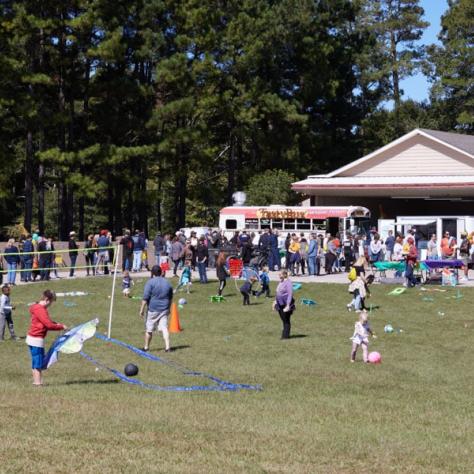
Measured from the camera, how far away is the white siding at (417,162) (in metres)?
52.6

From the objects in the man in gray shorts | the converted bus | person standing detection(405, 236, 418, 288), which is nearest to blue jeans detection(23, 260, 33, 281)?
the converted bus

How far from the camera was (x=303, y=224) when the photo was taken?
5103 centimetres

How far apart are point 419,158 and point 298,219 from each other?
813cm

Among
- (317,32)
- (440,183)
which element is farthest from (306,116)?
(440,183)

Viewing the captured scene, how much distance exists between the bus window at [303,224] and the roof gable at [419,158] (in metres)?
5.55

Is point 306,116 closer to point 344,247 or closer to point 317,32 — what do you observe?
point 317,32

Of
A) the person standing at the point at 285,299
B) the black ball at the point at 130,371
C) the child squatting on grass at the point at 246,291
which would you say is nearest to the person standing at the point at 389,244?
the child squatting on grass at the point at 246,291

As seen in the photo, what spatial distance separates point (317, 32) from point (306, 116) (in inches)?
256

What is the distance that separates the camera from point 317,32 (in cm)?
6512

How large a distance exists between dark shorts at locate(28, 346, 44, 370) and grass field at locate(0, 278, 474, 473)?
0.39m

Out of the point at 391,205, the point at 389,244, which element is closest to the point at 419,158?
the point at 391,205

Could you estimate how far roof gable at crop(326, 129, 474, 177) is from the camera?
172 ft

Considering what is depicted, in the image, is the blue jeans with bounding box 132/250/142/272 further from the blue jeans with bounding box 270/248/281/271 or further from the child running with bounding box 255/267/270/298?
the child running with bounding box 255/267/270/298

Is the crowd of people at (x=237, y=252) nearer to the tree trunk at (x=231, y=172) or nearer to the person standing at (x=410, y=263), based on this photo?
the person standing at (x=410, y=263)
